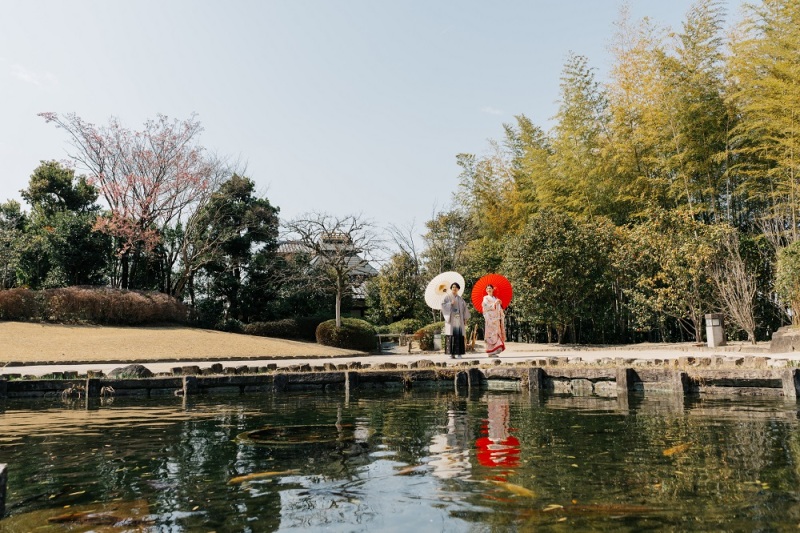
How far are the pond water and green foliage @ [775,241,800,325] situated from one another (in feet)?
23.0

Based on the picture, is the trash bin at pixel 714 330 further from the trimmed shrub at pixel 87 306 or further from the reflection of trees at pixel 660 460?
the trimmed shrub at pixel 87 306

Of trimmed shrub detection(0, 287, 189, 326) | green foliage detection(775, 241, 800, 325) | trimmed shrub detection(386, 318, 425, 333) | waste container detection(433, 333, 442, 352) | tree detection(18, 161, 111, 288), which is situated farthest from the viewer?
trimmed shrub detection(386, 318, 425, 333)

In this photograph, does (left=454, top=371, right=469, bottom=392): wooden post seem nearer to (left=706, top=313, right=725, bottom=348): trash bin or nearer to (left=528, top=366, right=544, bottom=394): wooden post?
(left=528, top=366, right=544, bottom=394): wooden post

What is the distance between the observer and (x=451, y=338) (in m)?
14.0

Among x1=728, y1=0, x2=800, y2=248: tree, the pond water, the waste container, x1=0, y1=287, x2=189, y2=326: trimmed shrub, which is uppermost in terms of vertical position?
x1=728, y1=0, x2=800, y2=248: tree

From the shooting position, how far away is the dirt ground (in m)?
14.2

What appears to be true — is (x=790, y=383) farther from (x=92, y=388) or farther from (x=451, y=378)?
(x=92, y=388)

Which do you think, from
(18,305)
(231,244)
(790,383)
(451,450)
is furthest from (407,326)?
(451,450)

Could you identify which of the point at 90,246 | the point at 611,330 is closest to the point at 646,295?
the point at 611,330

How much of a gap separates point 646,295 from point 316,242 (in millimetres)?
11221

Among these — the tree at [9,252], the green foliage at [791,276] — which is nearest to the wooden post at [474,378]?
the green foliage at [791,276]

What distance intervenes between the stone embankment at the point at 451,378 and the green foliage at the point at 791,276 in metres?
4.59

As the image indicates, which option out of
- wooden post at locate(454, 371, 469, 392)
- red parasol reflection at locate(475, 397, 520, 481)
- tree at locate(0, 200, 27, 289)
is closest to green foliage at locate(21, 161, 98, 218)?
tree at locate(0, 200, 27, 289)

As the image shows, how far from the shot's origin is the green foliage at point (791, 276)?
1316 cm
